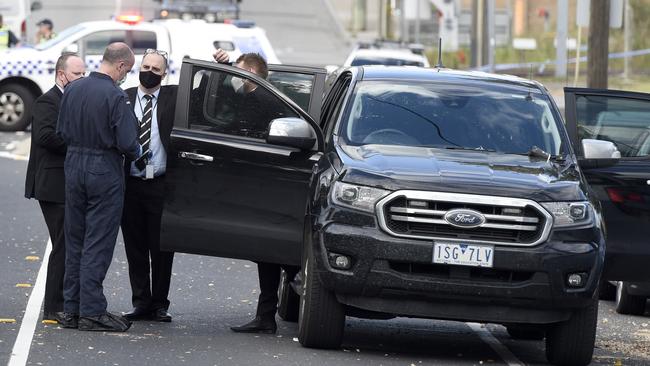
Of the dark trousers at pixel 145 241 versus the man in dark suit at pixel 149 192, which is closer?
the man in dark suit at pixel 149 192

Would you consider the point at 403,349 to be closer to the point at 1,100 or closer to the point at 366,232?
the point at 366,232

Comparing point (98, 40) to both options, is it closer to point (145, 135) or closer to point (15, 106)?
point (15, 106)

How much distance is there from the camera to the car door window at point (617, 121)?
11.2 metres

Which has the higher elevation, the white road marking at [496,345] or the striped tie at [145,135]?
the striped tie at [145,135]

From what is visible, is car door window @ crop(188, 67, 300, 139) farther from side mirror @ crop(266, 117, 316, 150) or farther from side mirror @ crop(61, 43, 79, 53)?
side mirror @ crop(61, 43, 79, 53)

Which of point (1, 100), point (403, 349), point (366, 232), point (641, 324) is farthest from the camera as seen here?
point (1, 100)

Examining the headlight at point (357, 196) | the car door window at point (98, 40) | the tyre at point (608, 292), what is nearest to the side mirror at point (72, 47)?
the car door window at point (98, 40)

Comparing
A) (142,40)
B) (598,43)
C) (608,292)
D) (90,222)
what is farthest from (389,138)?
(142,40)

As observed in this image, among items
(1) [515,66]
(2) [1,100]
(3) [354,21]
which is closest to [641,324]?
(2) [1,100]

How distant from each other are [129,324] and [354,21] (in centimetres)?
5367

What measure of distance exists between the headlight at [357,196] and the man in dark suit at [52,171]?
1912mm

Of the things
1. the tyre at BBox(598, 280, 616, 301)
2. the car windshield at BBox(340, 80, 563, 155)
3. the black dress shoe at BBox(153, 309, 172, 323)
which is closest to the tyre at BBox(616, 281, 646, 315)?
the tyre at BBox(598, 280, 616, 301)

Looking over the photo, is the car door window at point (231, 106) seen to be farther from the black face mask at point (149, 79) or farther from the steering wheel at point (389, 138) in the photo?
the steering wheel at point (389, 138)

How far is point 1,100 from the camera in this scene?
26359mm
